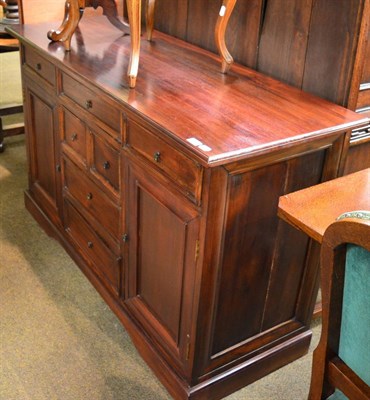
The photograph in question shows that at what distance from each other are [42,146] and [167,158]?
1.13 meters

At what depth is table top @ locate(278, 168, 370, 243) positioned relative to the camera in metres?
1.25

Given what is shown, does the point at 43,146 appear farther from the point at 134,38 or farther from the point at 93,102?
the point at 134,38

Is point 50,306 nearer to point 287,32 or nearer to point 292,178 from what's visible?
point 292,178

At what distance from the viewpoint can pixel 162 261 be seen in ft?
5.80

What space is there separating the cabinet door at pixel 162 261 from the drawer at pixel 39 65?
25.8 inches

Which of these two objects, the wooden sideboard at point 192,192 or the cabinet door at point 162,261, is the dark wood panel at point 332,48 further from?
the cabinet door at point 162,261

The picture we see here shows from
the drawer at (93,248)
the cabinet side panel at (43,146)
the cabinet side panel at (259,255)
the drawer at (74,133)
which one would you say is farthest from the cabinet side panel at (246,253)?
the cabinet side panel at (43,146)

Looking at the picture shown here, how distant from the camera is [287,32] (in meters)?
1.84

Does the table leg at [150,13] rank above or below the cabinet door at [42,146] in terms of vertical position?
above

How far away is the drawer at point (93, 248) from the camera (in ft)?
6.92

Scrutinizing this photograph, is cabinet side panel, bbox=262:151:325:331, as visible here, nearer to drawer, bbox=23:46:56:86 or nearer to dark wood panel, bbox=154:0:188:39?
dark wood panel, bbox=154:0:188:39

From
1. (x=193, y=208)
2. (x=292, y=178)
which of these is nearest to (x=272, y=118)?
(x=292, y=178)

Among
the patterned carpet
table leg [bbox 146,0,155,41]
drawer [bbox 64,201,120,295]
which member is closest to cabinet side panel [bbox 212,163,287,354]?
the patterned carpet

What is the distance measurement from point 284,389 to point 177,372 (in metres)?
0.39
